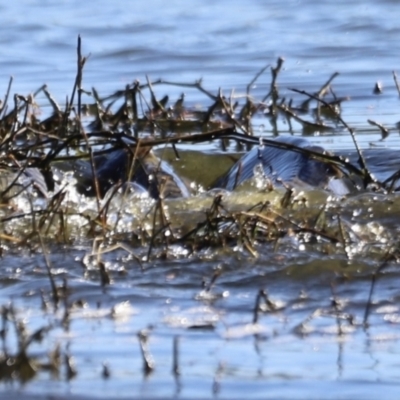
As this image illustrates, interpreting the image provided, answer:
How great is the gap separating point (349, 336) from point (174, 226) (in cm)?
201

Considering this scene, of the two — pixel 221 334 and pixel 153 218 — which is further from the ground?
pixel 153 218

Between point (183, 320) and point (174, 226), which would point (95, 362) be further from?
point (174, 226)

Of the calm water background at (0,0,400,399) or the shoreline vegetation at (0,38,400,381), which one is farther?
the shoreline vegetation at (0,38,400,381)

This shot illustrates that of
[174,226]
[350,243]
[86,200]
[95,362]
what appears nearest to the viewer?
[95,362]

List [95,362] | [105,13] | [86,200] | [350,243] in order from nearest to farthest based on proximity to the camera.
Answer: [95,362] < [350,243] < [86,200] < [105,13]

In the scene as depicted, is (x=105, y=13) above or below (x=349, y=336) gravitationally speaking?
above

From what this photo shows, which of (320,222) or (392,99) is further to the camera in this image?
(392,99)

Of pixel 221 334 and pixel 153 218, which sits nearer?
pixel 221 334

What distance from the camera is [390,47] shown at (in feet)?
43.0

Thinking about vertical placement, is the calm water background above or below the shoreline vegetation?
below

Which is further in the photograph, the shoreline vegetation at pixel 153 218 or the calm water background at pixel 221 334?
the shoreline vegetation at pixel 153 218

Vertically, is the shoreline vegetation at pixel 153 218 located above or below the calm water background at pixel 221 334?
above

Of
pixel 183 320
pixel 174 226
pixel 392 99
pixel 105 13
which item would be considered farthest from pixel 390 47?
pixel 183 320

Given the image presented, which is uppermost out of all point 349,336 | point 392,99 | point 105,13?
point 105,13
